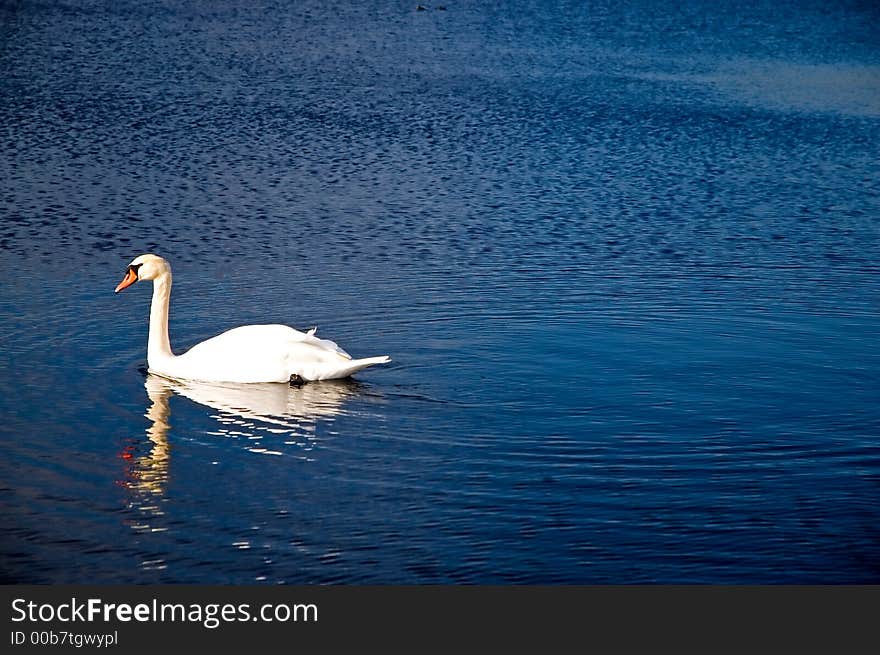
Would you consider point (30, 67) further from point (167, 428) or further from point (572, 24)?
point (167, 428)

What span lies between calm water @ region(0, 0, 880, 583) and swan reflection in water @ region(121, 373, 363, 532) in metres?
0.03

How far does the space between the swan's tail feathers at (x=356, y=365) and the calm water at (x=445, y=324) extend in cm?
11

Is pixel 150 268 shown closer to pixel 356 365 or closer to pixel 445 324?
pixel 356 365

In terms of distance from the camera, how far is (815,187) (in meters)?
20.7

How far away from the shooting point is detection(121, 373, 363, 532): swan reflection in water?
864 cm

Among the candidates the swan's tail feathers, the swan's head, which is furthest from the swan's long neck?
the swan's tail feathers

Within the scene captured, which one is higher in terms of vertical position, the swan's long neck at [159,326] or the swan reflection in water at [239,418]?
the swan's long neck at [159,326]

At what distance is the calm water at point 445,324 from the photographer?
26.1ft

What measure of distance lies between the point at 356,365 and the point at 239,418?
3.39 ft

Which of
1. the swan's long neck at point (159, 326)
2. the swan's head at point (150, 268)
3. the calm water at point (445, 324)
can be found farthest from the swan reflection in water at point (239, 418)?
the swan's head at point (150, 268)

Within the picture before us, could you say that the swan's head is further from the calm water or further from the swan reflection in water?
→ the swan reflection in water

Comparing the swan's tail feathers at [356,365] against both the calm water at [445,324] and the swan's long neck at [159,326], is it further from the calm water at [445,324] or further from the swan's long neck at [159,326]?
the swan's long neck at [159,326]

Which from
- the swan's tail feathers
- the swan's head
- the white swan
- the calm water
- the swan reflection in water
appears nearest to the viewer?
the calm water

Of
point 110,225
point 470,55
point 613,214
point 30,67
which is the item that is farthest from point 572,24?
point 110,225
